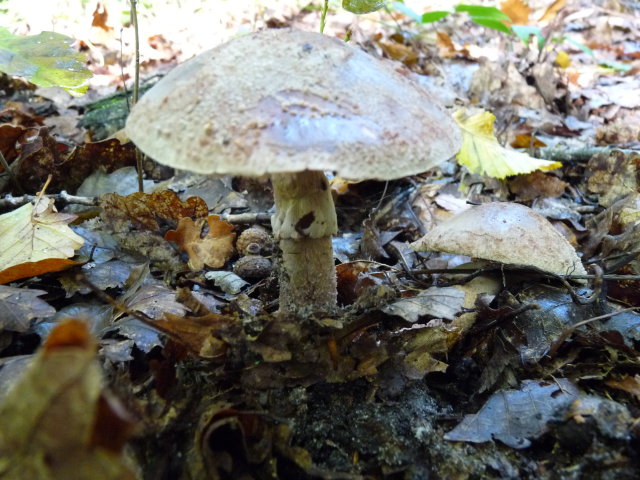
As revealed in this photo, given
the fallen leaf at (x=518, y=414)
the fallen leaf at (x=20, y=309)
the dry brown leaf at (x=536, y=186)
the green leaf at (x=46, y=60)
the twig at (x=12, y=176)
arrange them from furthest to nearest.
Answer: the dry brown leaf at (x=536, y=186)
the twig at (x=12, y=176)
the green leaf at (x=46, y=60)
the fallen leaf at (x=20, y=309)
the fallen leaf at (x=518, y=414)

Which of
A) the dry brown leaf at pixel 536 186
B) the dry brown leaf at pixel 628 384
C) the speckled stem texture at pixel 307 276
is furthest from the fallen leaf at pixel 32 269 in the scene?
the dry brown leaf at pixel 536 186

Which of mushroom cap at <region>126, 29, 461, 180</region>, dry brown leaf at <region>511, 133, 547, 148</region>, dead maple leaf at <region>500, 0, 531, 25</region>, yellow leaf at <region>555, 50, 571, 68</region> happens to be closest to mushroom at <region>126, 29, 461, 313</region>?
mushroom cap at <region>126, 29, 461, 180</region>

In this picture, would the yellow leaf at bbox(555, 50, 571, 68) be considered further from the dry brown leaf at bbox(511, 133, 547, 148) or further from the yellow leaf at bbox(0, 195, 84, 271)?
the yellow leaf at bbox(0, 195, 84, 271)

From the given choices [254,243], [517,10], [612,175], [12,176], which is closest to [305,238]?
[254,243]

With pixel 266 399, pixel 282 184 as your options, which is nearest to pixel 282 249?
pixel 282 184

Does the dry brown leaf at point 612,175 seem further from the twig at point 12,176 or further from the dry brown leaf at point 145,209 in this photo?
the twig at point 12,176
